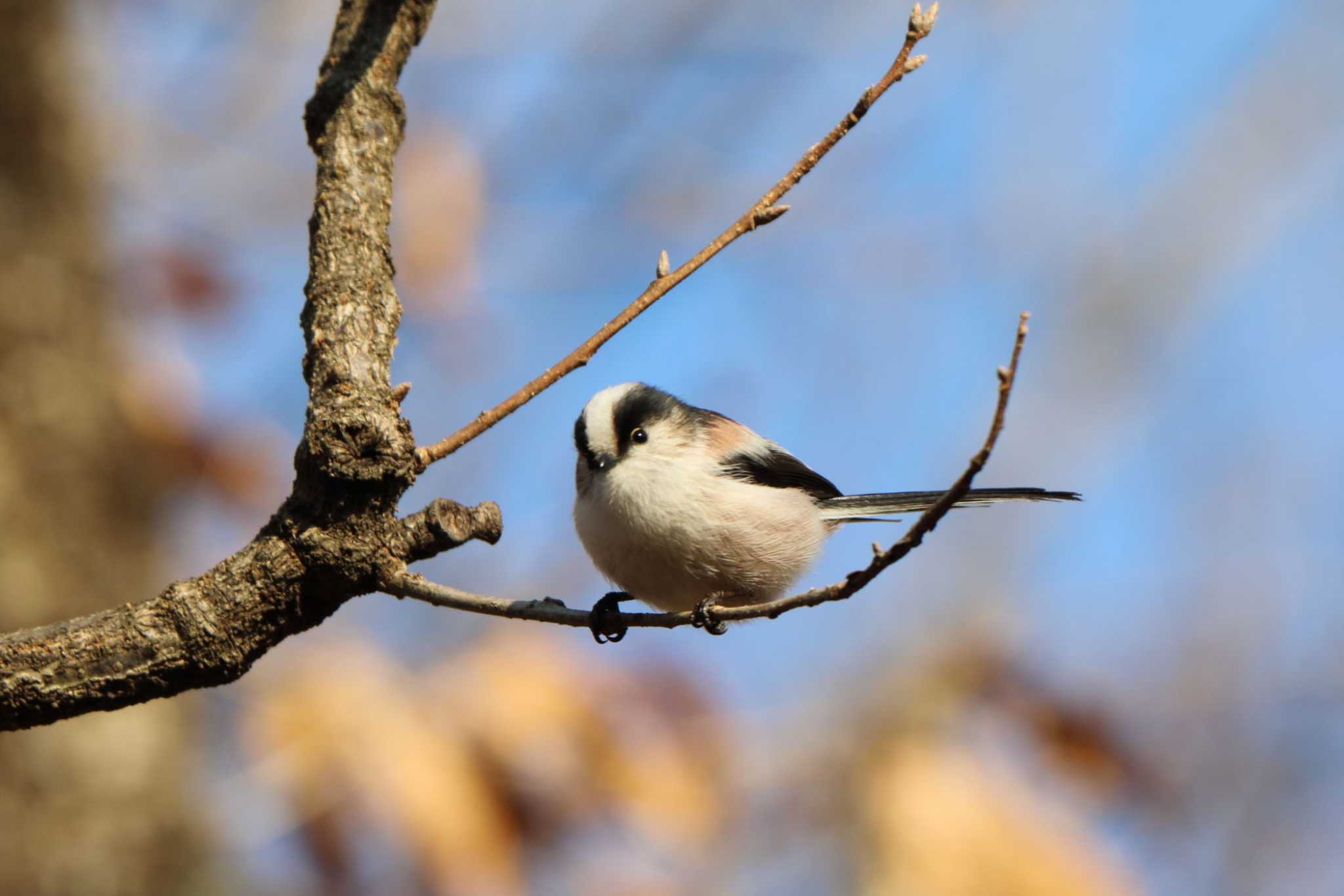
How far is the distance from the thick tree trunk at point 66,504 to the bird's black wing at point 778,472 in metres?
2.41

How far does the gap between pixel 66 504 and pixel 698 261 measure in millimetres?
3531

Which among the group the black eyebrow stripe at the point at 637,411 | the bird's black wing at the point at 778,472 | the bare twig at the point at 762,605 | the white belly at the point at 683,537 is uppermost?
the black eyebrow stripe at the point at 637,411

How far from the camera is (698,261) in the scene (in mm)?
2061

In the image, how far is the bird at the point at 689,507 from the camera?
3.01 m

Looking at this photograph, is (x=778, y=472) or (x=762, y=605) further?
(x=778, y=472)

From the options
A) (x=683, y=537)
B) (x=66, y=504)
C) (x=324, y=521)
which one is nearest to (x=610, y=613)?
(x=683, y=537)

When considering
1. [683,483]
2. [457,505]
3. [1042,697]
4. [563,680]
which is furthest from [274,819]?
[1042,697]

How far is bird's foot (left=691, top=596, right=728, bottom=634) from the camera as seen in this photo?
2321 millimetres

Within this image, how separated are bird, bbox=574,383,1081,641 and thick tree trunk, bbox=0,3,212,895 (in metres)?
2.16

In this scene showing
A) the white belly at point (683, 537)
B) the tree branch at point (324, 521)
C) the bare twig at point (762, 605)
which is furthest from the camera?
the white belly at point (683, 537)

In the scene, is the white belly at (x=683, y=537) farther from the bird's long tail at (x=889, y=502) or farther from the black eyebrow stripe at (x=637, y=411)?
the bird's long tail at (x=889, y=502)

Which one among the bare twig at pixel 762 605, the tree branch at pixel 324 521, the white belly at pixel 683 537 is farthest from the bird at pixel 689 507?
the tree branch at pixel 324 521

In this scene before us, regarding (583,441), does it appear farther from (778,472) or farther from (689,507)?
(778,472)

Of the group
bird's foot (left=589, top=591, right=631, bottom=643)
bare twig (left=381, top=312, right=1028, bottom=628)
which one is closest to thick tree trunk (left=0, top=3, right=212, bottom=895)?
bird's foot (left=589, top=591, right=631, bottom=643)
